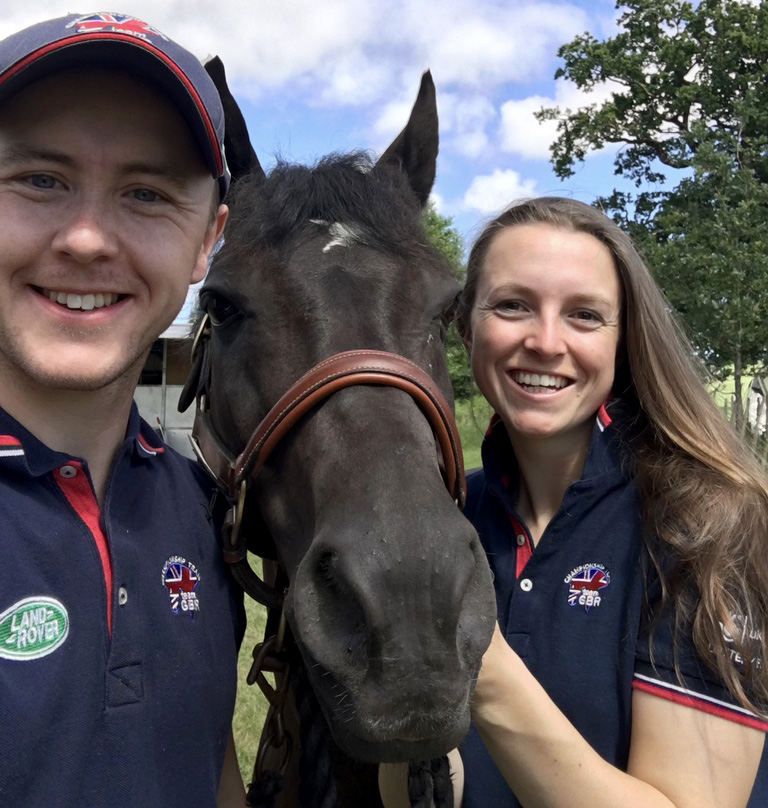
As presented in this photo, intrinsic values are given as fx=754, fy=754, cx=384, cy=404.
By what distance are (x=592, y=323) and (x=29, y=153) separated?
5.67 ft

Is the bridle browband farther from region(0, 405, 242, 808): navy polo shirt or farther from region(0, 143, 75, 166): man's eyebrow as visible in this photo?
region(0, 143, 75, 166): man's eyebrow

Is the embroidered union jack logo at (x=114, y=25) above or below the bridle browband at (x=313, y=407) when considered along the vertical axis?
above

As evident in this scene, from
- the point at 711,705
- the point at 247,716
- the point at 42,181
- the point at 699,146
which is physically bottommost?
the point at 247,716

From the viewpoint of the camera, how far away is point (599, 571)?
228 centimetres

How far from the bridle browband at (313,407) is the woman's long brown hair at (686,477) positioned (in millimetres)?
644

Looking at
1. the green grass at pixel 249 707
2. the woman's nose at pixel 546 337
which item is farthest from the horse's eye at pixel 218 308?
the green grass at pixel 249 707

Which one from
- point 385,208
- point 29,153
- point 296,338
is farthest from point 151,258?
point 385,208

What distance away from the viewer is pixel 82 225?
1.76 meters

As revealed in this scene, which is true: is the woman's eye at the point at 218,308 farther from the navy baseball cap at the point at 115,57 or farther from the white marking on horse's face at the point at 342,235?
the navy baseball cap at the point at 115,57

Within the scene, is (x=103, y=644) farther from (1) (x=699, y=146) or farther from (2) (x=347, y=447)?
(1) (x=699, y=146)

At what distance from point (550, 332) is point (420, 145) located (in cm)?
120

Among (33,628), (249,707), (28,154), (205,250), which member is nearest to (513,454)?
(205,250)

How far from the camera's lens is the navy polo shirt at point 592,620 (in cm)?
212

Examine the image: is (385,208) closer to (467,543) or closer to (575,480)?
(575,480)
